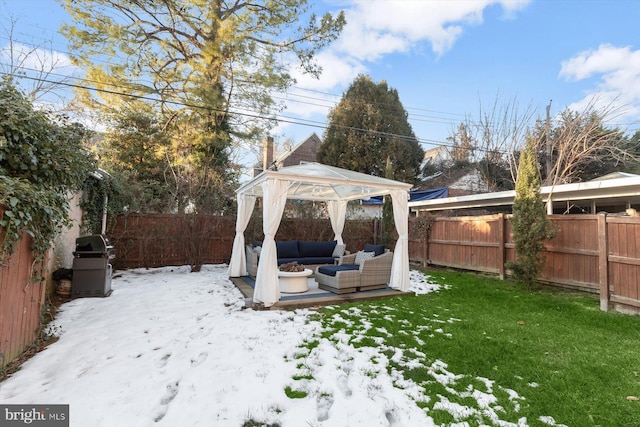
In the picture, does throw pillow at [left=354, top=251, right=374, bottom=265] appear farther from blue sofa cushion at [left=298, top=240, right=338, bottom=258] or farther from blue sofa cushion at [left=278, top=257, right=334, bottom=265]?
blue sofa cushion at [left=298, top=240, right=338, bottom=258]

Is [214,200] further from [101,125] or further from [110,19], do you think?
[110,19]

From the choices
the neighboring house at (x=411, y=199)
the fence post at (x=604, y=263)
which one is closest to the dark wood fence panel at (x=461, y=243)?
the fence post at (x=604, y=263)

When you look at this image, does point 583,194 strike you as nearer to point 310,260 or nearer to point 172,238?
point 310,260

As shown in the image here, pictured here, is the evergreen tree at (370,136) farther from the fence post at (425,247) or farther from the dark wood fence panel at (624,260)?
the dark wood fence panel at (624,260)

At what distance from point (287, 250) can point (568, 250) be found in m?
6.85

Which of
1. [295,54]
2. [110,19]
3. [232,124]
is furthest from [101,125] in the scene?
[295,54]

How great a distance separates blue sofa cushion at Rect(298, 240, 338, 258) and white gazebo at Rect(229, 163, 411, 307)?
1.50 m

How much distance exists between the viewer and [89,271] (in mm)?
5590

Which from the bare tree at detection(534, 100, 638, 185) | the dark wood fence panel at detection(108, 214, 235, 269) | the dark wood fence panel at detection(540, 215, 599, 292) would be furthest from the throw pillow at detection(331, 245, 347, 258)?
the bare tree at detection(534, 100, 638, 185)

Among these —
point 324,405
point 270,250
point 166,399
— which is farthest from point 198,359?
point 270,250

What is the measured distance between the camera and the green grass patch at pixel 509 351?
93.7 inches

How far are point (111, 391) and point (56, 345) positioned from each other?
165 centimetres

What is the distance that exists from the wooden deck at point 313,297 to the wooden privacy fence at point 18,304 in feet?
9.00

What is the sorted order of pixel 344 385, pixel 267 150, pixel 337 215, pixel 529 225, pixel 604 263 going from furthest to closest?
pixel 267 150
pixel 337 215
pixel 529 225
pixel 604 263
pixel 344 385
